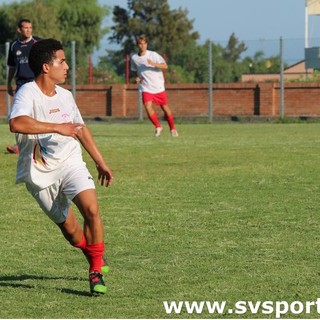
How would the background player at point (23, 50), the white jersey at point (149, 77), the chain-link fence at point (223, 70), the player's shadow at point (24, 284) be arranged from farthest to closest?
the chain-link fence at point (223, 70)
the white jersey at point (149, 77)
the background player at point (23, 50)
the player's shadow at point (24, 284)

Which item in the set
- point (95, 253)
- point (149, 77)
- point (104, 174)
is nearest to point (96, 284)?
point (95, 253)

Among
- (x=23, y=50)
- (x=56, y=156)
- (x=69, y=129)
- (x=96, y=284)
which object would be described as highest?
(x=23, y=50)

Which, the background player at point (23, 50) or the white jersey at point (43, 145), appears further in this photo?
the background player at point (23, 50)

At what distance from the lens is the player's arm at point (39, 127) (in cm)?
754

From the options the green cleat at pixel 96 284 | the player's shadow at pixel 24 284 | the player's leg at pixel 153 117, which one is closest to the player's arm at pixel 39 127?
the green cleat at pixel 96 284

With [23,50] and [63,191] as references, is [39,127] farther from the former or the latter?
[23,50]

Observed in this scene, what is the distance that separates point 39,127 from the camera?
7.62 metres

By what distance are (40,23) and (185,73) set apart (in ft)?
93.1

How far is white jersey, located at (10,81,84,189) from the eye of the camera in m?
7.90

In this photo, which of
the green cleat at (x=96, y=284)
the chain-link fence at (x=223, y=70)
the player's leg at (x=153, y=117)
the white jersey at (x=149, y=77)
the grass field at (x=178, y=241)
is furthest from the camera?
the chain-link fence at (x=223, y=70)

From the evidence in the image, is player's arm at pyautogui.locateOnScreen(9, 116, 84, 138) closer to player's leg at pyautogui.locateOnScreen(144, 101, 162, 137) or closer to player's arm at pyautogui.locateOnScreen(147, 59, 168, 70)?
player's arm at pyautogui.locateOnScreen(147, 59, 168, 70)

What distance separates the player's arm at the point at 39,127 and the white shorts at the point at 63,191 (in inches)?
12.6

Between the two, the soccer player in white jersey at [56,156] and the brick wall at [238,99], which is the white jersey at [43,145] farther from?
the brick wall at [238,99]

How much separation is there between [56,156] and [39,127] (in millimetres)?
374
